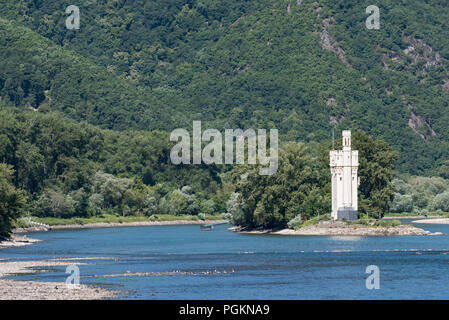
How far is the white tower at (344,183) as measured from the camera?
13425 cm

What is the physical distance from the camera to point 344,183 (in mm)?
134250

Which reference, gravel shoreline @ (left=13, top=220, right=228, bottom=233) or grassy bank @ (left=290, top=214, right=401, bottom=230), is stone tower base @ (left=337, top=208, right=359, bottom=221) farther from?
gravel shoreline @ (left=13, top=220, right=228, bottom=233)

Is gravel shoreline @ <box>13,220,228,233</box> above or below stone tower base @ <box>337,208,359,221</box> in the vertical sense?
below

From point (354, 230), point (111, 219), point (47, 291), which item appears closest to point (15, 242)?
Answer: point (354, 230)

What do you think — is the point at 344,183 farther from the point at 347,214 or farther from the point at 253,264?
the point at 253,264

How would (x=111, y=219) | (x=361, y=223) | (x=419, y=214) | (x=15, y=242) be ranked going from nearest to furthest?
1. (x=15, y=242)
2. (x=361, y=223)
3. (x=111, y=219)
4. (x=419, y=214)

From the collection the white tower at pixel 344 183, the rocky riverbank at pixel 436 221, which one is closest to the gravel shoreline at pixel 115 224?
the rocky riverbank at pixel 436 221

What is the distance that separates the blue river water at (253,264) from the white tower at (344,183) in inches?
265

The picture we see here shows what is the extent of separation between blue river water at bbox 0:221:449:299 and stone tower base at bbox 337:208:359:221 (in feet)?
20.3

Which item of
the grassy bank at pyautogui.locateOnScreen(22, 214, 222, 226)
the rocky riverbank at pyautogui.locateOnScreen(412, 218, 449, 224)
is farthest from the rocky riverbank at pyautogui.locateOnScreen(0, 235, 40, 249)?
the rocky riverbank at pyautogui.locateOnScreen(412, 218, 449, 224)

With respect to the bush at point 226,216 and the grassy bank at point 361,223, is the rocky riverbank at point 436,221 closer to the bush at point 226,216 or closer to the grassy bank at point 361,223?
the bush at point 226,216

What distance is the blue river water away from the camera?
73.9m

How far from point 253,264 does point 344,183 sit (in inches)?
1681

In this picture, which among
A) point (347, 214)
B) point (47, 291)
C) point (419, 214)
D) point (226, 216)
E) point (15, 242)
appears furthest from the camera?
point (419, 214)
